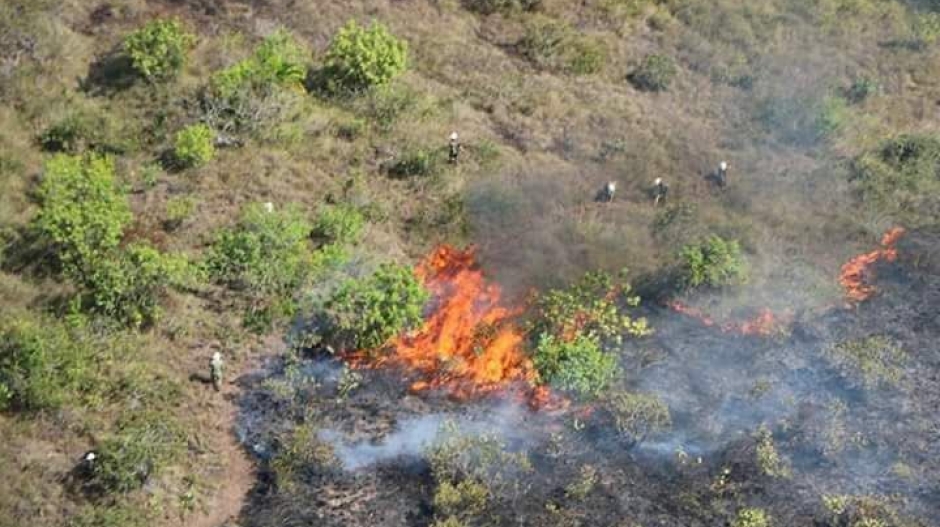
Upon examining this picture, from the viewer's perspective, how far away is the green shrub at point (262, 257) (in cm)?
2689

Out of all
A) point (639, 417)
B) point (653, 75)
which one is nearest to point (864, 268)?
point (639, 417)

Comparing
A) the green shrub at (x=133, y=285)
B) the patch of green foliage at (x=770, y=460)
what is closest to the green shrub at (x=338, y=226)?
the green shrub at (x=133, y=285)

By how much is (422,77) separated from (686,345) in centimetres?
1355

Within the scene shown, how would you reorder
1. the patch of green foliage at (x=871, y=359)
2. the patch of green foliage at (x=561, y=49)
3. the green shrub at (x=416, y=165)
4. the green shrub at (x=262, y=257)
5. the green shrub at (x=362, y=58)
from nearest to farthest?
the patch of green foliage at (x=871, y=359) → the green shrub at (x=262, y=257) → the green shrub at (x=416, y=165) → the green shrub at (x=362, y=58) → the patch of green foliage at (x=561, y=49)

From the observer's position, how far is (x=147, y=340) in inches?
1000

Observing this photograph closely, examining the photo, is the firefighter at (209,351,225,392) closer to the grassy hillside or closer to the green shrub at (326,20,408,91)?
the grassy hillside

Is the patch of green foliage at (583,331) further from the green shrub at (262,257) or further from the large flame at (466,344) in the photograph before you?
the green shrub at (262,257)

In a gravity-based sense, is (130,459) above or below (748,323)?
below

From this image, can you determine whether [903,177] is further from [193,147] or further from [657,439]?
[193,147]

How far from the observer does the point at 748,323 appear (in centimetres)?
2727

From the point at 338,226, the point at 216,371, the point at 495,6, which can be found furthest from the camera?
the point at 495,6

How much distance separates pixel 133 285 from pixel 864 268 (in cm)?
1935

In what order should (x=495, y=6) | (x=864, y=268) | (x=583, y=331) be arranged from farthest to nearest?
(x=495, y=6) → (x=864, y=268) → (x=583, y=331)

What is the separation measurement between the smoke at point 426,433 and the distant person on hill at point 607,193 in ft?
28.1
